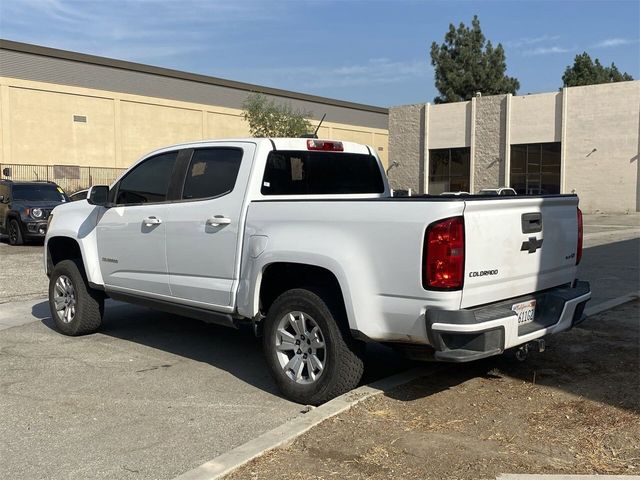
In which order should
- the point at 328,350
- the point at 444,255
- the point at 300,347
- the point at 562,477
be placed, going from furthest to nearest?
the point at 300,347, the point at 328,350, the point at 444,255, the point at 562,477

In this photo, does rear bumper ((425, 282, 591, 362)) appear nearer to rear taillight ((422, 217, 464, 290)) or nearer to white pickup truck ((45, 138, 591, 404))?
white pickup truck ((45, 138, 591, 404))

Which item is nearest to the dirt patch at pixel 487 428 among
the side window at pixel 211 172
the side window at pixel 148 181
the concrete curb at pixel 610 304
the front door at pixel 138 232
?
the concrete curb at pixel 610 304

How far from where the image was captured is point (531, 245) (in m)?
4.65

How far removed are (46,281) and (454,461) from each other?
9478 millimetres

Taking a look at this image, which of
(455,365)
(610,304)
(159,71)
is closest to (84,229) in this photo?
(455,365)

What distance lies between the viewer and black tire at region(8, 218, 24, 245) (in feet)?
56.5

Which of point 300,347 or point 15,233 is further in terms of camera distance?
point 15,233

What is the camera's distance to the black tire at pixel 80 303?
7.03m

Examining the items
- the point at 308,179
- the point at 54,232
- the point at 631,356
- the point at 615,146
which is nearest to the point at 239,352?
the point at 308,179

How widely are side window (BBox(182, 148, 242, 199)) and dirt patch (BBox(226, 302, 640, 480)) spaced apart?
224 centimetres

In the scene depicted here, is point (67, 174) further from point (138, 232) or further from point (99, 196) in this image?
point (138, 232)

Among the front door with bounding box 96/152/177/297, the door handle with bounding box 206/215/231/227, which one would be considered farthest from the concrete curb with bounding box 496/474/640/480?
the front door with bounding box 96/152/177/297

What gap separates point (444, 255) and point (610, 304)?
5331mm

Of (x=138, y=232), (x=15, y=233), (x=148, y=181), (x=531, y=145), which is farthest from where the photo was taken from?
(x=531, y=145)
